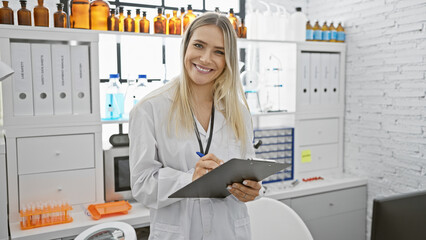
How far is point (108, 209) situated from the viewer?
2.02 m

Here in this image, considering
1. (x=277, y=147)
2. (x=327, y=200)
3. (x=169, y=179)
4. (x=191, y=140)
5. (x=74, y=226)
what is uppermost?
(x=191, y=140)

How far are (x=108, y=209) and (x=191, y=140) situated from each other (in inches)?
36.8

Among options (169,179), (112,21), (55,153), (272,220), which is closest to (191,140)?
(169,179)

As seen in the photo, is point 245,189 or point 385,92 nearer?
point 245,189

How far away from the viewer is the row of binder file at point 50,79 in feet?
6.34

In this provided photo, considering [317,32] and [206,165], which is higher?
[317,32]

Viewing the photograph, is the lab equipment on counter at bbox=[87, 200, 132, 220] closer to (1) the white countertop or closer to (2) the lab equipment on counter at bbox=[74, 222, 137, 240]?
(1) the white countertop

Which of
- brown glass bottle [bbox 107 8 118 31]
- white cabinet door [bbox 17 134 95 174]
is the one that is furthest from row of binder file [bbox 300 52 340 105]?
white cabinet door [bbox 17 134 95 174]

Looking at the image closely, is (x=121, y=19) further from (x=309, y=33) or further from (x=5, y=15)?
(x=309, y=33)

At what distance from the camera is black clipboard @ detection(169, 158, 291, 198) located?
1.07 metres

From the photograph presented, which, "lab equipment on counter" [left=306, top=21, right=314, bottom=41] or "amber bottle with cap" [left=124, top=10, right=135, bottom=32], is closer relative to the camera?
"amber bottle with cap" [left=124, top=10, right=135, bottom=32]

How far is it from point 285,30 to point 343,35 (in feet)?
1.81

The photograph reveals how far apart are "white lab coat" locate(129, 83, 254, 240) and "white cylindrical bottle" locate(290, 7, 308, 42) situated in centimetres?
165

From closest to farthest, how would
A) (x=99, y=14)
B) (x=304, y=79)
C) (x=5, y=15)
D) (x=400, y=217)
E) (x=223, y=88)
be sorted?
(x=400, y=217) < (x=223, y=88) < (x=5, y=15) < (x=99, y=14) < (x=304, y=79)
